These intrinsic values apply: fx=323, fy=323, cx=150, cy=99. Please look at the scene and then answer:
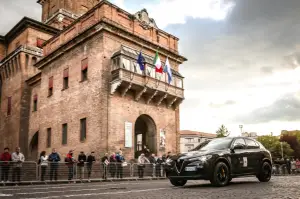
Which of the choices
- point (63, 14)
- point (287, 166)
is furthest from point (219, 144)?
point (63, 14)

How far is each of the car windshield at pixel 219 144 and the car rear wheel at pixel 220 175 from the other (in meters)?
0.74

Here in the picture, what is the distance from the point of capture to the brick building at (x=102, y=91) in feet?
79.5

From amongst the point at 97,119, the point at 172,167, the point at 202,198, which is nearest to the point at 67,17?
the point at 97,119

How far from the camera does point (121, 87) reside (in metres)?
24.7

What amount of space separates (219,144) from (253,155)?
138 centimetres

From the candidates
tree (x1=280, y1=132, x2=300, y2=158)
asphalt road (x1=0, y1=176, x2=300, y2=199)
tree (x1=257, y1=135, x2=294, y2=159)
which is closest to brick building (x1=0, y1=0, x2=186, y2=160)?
asphalt road (x1=0, y1=176, x2=300, y2=199)

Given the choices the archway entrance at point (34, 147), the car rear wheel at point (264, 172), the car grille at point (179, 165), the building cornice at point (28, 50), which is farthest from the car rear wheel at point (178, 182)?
the building cornice at point (28, 50)

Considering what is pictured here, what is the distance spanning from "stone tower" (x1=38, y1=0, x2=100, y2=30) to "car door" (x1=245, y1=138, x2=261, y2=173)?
1433 inches

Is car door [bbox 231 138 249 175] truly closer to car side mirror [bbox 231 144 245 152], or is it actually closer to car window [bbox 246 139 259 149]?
car side mirror [bbox 231 144 245 152]

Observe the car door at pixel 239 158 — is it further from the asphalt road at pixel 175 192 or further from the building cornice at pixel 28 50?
the building cornice at pixel 28 50

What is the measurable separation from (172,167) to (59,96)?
20.7 metres

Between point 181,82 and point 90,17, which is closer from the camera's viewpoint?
point 90,17

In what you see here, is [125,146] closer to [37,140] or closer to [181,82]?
[181,82]

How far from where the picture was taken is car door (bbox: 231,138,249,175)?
10.1 m
